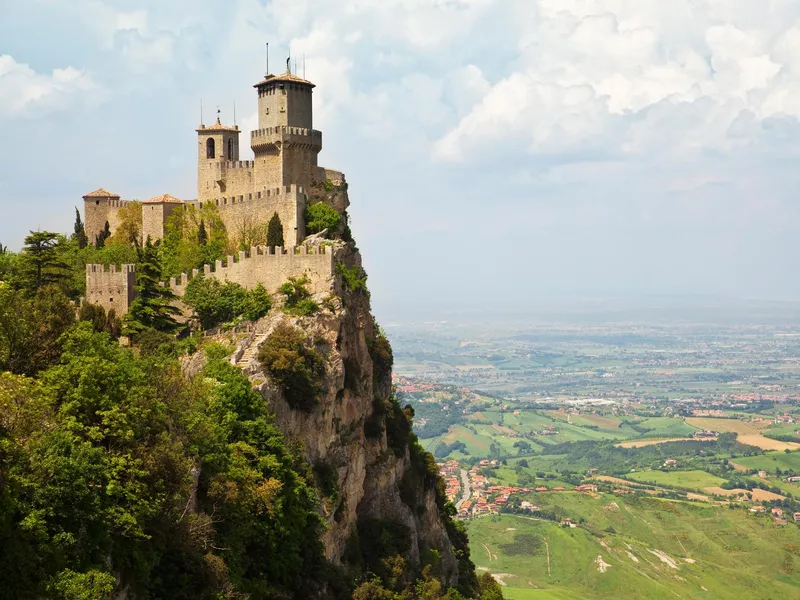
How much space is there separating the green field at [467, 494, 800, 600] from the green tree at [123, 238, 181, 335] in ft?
200

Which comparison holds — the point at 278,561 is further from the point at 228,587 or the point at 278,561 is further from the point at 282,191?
the point at 282,191

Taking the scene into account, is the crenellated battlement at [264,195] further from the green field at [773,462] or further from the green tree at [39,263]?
the green field at [773,462]

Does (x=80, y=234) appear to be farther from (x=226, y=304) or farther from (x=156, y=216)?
(x=226, y=304)

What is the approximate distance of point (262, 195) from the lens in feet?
155

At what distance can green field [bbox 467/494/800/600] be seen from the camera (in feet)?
333

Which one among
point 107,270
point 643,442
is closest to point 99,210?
point 107,270

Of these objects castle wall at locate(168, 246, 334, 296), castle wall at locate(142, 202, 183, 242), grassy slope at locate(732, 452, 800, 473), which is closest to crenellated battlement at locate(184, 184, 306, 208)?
castle wall at locate(142, 202, 183, 242)

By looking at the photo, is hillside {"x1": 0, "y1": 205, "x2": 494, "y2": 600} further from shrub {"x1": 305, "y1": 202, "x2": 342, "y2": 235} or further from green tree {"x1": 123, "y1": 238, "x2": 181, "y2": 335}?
shrub {"x1": 305, "y1": 202, "x2": 342, "y2": 235}

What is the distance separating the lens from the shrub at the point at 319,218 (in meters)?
46.5

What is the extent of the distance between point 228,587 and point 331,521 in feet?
39.1

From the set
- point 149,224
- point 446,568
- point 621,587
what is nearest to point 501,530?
point 621,587

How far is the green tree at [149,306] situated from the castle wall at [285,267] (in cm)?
324

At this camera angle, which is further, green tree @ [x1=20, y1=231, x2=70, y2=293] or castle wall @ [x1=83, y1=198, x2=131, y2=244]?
castle wall @ [x1=83, y1=198, x2=131, y2=244]

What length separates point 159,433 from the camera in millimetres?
25469
